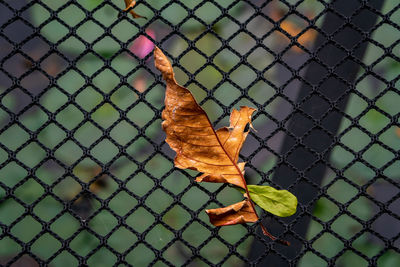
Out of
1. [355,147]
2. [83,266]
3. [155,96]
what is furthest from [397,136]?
[83,266]

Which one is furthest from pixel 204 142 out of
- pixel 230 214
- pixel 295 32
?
pixel 295 32

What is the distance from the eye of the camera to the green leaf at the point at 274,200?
0.52 metres

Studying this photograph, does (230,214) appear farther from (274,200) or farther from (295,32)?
(295,32)

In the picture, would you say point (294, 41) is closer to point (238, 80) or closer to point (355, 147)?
point (238, 80)

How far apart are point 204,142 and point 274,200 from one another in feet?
0.42

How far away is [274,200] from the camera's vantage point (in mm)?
535

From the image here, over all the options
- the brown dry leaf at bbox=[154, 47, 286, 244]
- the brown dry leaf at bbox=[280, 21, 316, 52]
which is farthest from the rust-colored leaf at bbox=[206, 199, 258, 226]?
the brown dry leaf at bbox=[280, 21, 316, 52]

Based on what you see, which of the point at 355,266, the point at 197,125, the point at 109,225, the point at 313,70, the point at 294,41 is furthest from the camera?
the point at 355,266

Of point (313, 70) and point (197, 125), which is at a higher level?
point (313, 70)

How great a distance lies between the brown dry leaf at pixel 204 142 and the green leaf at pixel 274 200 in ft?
0.06

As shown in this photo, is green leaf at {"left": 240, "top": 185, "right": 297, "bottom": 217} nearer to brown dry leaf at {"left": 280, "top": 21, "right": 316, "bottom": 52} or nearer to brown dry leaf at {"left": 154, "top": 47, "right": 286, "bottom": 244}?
brown dry leaf at {"left": 154, "top": 47, "right": 286, "bottom": 244}

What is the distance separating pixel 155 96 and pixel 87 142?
1.15 ft

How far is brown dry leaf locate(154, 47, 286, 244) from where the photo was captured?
1.62 feet

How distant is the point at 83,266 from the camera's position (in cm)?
55
